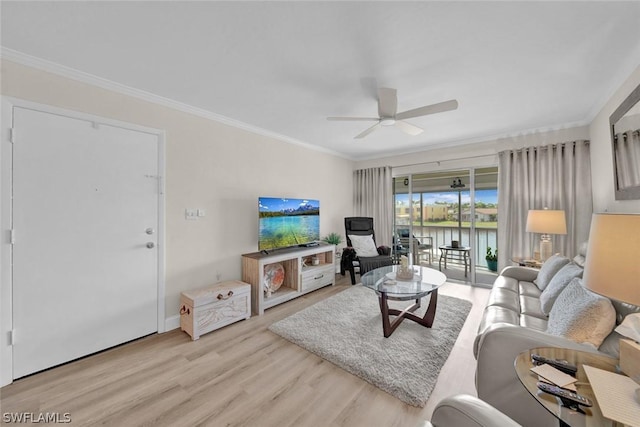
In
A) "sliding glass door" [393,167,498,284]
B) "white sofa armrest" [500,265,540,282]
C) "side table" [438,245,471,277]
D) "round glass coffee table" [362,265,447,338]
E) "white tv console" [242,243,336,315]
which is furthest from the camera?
"side table" [438,245,471,277]

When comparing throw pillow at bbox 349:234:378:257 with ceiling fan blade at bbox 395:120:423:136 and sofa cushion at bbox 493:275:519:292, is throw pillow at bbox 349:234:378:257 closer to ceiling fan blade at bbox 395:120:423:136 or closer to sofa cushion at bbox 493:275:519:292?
sofa cushion at bbox 493:275:519:292

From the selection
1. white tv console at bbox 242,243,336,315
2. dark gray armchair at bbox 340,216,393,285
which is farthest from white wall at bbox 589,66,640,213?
white tv console at bbox 242,243,336,315

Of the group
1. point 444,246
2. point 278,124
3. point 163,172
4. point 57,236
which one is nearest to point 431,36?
point 278,124

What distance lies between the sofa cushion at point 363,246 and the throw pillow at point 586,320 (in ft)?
9.13

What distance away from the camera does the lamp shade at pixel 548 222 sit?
2914 mm

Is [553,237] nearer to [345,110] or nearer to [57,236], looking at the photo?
[345,110]

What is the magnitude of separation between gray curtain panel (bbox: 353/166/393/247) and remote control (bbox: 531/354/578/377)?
381 cm

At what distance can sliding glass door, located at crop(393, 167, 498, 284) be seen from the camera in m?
4.09

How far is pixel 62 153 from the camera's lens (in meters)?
2.00

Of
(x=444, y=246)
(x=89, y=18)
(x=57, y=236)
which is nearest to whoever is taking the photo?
(x=89, y=18)

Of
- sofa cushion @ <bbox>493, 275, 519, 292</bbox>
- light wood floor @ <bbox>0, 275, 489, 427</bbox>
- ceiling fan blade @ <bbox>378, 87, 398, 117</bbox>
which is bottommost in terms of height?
light wood floor @ <bbox>0, 275, 489, 427</bbox>

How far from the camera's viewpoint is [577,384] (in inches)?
38.3

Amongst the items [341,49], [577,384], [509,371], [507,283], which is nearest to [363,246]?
[507,283]

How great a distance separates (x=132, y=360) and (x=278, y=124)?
2916 millimetres
